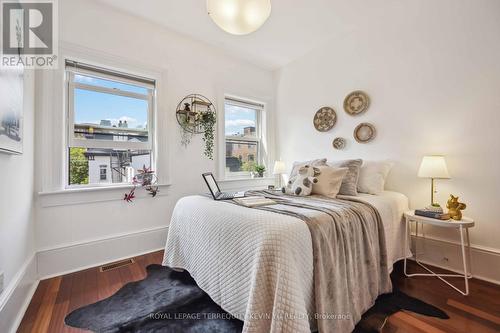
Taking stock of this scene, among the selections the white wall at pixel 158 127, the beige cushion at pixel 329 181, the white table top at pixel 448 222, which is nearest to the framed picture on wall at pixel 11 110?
the white wall at pixel 158 127

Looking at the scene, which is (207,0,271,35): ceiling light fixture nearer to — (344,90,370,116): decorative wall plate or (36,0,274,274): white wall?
(36,0,274,274): white wall

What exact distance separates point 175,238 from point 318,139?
2358 millimetres

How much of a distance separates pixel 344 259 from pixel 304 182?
943mm

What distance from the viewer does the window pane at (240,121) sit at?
347 centimetres

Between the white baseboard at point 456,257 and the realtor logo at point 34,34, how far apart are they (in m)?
3.62

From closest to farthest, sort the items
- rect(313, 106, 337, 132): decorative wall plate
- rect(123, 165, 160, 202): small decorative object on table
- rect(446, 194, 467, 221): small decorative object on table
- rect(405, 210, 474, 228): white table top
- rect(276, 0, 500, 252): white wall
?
1. rect(405, 210, 474, 228): white table top
2. rect(446, 194, 467, 221): small decorative object on table
3. rect(276, 0, 500, 252): white wall
4. rect(123, 165, 160, 202): small decorative object on table
5. rect(313, 106, 337, 132): decorative wall plate

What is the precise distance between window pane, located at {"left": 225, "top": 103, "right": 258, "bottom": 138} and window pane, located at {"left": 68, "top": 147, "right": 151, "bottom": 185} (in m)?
1.34

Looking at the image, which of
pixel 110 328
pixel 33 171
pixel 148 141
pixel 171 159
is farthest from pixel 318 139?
pixel 33 171

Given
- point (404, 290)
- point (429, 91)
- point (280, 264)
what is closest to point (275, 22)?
point (429, 91)

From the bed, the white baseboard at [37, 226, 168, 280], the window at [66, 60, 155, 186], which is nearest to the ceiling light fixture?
the bed

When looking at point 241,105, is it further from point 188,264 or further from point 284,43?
point 188,264

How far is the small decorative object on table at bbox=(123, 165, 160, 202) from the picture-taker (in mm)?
2414

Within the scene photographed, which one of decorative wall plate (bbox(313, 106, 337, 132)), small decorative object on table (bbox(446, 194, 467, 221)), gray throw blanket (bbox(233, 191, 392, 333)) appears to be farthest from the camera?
decorative wall plate (bbox(313, 106, 337, 132))

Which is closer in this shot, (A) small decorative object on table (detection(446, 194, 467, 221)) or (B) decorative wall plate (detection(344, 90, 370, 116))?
(A) small decorative object on table (detection(446, 194, 467, 221))
